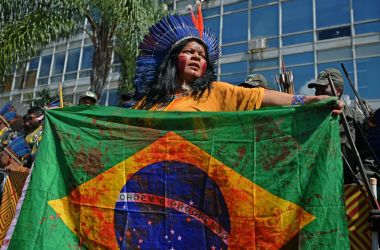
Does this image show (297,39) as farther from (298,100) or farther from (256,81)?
(298,100)

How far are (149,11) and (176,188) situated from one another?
289 inches

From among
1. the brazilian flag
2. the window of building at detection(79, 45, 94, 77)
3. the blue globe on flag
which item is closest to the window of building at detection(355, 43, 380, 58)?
the window of building at detection(79, 45, 94, 77)

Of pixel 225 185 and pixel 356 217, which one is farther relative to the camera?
pixel 356 217

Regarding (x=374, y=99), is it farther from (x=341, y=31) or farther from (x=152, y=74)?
(x=152, y=74)

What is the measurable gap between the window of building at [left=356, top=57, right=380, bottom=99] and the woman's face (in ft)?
35.2

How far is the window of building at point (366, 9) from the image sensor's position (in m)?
13.0

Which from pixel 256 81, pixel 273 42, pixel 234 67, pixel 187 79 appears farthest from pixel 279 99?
pixel 234 67

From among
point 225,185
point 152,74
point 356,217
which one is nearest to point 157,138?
point 225,185

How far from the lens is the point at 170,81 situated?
2982mm

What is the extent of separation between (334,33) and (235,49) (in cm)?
346

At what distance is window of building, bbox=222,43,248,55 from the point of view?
49.7ft

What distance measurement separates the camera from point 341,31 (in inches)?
528

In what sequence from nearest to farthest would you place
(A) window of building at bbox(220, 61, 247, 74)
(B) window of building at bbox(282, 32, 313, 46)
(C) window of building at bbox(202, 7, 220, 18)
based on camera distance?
(B) window of building at bbox(282, 32, 313, 46), (A) window of building at bbox(220, 61, 247, 74), (C) window of building at bbox(202, 7, 220, 18)

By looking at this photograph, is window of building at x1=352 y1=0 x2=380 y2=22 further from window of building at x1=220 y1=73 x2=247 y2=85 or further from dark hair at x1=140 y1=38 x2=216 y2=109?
dark hair at x1=140 y1=38 x2=216 y2=109
